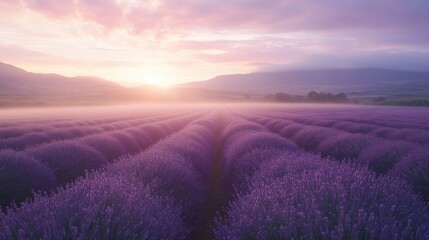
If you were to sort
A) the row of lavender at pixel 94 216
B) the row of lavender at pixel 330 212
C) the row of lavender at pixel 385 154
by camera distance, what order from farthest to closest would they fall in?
the row of lavender at pixel 385 154 → the row of lavender at pixel 94 216 → the row of lavender at pixel 330 212

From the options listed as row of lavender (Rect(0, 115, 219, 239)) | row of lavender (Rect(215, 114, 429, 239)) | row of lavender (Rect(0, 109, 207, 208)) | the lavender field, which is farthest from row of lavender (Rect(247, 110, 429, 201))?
row of lavender (Rect(0, 109, 207, 208))

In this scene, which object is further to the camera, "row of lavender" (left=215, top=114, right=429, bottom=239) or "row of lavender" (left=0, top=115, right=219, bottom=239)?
"row of lavender" (left=0, top=115, right=219, bottom=239)

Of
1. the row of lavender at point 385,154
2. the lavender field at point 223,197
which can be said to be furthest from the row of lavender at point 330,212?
the row of lavender at point 385,154

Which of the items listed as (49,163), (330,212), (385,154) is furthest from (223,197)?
(330,212)

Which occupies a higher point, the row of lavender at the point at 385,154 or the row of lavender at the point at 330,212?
the row of lavender at the point at 330,212

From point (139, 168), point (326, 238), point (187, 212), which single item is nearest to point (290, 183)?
point (326, 238)

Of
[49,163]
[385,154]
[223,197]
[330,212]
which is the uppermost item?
[330,212]

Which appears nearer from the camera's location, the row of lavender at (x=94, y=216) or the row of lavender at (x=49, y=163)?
the row of lavender at (x=94, y=216)

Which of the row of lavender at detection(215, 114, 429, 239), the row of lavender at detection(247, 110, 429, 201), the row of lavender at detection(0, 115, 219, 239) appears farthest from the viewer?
the row of lavender at detection(247, 110, 429, 201)

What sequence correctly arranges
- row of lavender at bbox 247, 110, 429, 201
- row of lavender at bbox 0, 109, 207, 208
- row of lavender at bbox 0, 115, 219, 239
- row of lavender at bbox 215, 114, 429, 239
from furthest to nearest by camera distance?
row of lavender at bbox 0, 109, 207, 208 < row of lavender at bbox 247, 110, 429, 201 < row of lavender at bbox 0, 115, 219, 239 < row of lavender at bbox 215, 114, 429, 239

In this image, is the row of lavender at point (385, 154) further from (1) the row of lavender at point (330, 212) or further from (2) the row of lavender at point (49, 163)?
(2) the row of lavender at point (49, 163)

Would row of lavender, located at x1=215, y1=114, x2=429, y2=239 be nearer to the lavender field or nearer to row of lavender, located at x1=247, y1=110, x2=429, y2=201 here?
the lavender field

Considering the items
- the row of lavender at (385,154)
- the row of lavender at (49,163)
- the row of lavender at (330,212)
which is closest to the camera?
the row of lavender at (330,212)

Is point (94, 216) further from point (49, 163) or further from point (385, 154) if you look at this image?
point (385, 154)
